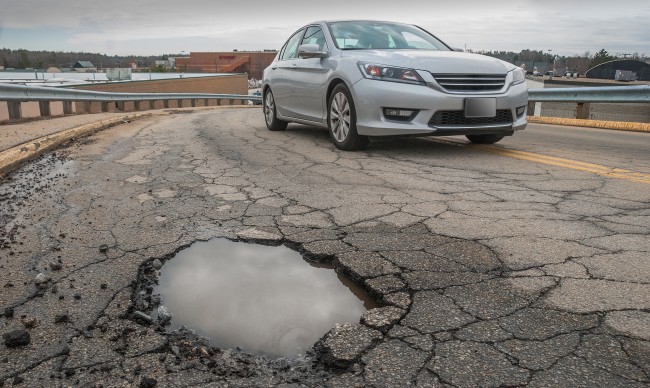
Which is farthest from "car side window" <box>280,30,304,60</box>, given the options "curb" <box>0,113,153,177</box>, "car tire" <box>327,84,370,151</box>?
"curb" <box>0,113,153,177</box>

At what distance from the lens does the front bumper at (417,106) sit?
18.4 ft

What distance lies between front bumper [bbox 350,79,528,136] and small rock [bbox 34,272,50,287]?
13.0 feet

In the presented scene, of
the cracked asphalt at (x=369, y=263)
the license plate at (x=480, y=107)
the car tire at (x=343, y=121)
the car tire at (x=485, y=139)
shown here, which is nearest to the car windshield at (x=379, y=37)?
the car tire at (x=343, y=121)

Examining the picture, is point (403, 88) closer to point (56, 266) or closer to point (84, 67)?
point (56, 266)

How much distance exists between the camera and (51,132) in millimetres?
7598

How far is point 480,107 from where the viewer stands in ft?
18.8

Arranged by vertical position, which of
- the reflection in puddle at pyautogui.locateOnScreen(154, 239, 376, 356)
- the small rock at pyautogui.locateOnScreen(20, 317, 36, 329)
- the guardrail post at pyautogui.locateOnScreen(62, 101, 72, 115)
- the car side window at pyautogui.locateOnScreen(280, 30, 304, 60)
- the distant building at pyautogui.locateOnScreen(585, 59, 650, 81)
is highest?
the distant building at pyautogui.locateOnScreen(585, 59, 650, 81)

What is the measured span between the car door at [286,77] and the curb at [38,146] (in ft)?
10.4

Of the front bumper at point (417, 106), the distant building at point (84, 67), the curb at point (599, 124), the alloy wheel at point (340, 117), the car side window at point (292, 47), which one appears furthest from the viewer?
the distant building at point (84, 67)

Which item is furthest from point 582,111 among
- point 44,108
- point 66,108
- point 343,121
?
point 66,108

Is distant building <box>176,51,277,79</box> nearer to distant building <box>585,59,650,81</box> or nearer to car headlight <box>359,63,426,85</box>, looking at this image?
distant building <box>585,59,650,81</box>

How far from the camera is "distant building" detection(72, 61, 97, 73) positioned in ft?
120

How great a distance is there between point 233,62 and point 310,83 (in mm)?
75721

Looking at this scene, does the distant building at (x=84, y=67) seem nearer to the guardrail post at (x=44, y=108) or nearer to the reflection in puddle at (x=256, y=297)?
the guardrail post at (x=44, y=108)
